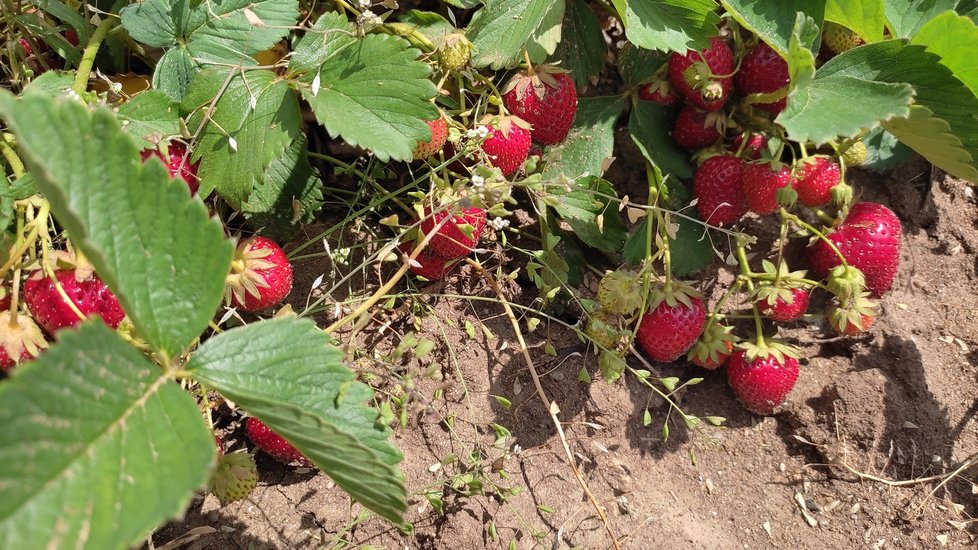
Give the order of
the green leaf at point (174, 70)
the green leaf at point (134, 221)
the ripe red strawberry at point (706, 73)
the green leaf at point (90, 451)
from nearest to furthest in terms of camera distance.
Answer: the green leaf at point (90, 451) → the green leaf at point (134, 221) → the green leaf at point (174, 70) → the ripe red strawberry at point (706, 73)

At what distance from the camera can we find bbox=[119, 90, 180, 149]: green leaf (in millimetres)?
1364

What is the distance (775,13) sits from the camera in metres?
1.55

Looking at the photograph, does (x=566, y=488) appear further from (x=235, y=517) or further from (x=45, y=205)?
(x=45, y=205)

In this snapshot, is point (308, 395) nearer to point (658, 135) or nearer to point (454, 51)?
point (454, 51)

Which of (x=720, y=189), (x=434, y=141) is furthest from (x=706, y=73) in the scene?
(x=434, y=141)

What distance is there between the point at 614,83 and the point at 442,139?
26.3 inches

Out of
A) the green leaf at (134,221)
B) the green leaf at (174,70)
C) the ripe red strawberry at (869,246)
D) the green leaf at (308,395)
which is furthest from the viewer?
the ripe red strawberry at (869,246)

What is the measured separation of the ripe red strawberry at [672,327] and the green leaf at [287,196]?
779 millimetres

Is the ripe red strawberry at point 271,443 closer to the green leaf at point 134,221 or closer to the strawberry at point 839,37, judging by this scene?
the green leaf at point 134,221

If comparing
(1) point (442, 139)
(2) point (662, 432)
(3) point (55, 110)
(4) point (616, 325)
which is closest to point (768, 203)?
(4) point (616, 325)

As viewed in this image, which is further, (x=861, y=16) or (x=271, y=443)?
(x=861, y=16)

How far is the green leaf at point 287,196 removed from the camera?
157 cm

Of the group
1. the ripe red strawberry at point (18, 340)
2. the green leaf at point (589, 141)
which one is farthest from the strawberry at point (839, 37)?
the ripe red strawberry at point (18, 340)

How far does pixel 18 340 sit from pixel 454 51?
3.10 ft
